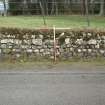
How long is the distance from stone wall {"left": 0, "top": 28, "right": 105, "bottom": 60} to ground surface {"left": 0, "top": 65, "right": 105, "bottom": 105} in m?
1.68

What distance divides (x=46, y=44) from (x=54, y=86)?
18.6 ft

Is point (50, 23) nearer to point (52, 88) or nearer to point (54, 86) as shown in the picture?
point (54, 86)

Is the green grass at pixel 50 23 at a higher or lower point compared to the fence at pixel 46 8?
lower

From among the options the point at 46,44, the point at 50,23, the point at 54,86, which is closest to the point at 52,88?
the point at 54,86

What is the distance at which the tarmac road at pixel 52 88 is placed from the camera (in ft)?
30.2

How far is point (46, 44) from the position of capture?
16.5m

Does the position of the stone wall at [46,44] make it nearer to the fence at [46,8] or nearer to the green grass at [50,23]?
the green grass at [50,23]

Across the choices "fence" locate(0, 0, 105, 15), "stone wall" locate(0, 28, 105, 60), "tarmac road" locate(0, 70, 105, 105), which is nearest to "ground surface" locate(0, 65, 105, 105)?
"tarmac road" locate(0, 70, 105, 105)

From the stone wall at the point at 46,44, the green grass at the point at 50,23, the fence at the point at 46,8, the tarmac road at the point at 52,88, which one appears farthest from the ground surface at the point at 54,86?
the fence at the point at 46,8

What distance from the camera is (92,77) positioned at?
12625mm

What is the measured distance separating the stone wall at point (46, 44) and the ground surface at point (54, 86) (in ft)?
5.51

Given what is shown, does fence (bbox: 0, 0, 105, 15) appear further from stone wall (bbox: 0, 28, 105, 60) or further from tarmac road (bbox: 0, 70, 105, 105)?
tarmac road (bbox: 0, 70, 105, 105)

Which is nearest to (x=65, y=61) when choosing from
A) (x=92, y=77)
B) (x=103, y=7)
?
(x=92, y=77)

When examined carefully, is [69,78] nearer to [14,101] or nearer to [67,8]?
[14,101]
